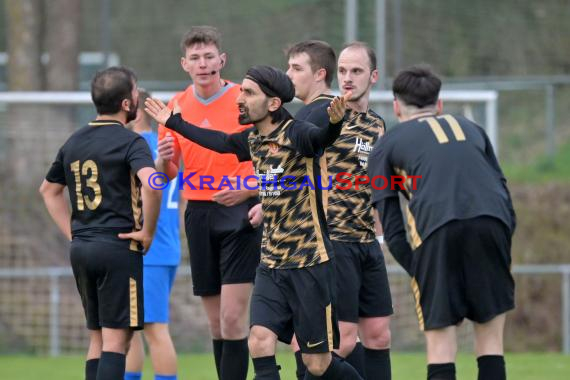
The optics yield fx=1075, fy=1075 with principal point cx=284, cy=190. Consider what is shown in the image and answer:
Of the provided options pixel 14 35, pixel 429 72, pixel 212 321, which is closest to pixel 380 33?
pixel 14 35

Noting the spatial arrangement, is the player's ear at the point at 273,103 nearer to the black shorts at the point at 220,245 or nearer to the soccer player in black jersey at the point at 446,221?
the soccer player in black jersey at the point at 446,221

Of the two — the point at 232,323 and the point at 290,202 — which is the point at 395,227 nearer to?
the point at 290,202

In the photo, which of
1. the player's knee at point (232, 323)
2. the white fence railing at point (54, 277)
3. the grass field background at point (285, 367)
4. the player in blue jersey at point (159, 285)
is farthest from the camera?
the white fence railing at point (54, 277)

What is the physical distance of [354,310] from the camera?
6406 mm

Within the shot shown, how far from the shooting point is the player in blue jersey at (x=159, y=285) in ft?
23.3

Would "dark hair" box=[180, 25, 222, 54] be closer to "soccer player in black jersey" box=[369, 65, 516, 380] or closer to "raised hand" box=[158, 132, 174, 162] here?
"raised hand" box=[158, 132, 174, 162]

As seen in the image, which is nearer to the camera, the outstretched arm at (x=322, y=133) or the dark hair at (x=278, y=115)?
the outstretched arm at (x=322, y=133)

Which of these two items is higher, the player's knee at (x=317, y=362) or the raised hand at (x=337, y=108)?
the raised hand at (x=337, y=108)

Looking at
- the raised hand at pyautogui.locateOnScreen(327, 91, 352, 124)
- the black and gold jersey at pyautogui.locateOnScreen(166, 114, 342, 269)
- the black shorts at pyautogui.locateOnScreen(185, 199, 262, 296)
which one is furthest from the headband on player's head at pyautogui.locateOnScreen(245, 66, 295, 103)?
the black shorts at pyautogui.locateOnScreen(185, 199, 262, 296)

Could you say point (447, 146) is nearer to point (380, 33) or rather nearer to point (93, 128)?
point (93, 128)

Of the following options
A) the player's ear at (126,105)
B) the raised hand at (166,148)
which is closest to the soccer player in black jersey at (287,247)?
the player's ear at (126,105)

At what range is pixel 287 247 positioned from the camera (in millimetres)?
5777

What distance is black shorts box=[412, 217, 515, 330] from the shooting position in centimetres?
521

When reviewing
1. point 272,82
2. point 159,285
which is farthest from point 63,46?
point 272,82
